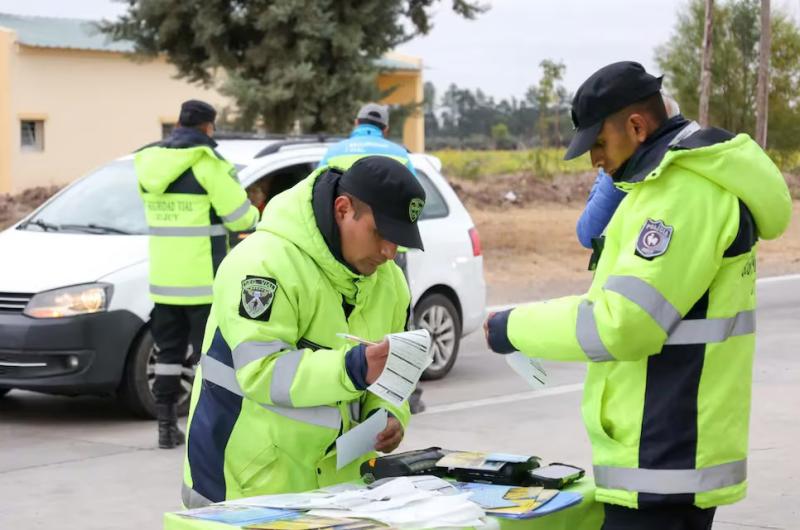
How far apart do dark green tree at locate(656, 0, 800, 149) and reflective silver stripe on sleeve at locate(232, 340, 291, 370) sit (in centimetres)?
3289

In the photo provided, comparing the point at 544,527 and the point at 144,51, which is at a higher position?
the point at 144,51

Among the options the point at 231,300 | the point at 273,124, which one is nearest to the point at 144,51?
the point at 273,124

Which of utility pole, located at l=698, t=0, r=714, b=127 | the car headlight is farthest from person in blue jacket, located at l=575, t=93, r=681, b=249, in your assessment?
utility pole, located at l=698, t=0, r=714, b=127

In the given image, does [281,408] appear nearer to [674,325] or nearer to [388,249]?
[388,249]

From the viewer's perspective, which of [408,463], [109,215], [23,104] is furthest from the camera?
[23,104]

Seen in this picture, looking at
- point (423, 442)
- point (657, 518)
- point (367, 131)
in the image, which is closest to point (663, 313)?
point (657, 518)

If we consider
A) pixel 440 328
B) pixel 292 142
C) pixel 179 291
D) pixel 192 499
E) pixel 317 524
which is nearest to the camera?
pixel 317 524

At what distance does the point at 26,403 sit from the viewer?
405 inches

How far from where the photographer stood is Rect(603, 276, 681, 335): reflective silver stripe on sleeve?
3.61 metres

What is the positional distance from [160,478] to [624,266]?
16.1 feet

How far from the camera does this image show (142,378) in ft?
30.8

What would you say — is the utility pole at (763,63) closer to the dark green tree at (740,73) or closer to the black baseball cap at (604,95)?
the dark green tree at (740,73)

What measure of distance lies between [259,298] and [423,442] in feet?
17.0

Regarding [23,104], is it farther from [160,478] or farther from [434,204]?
[160,478]
